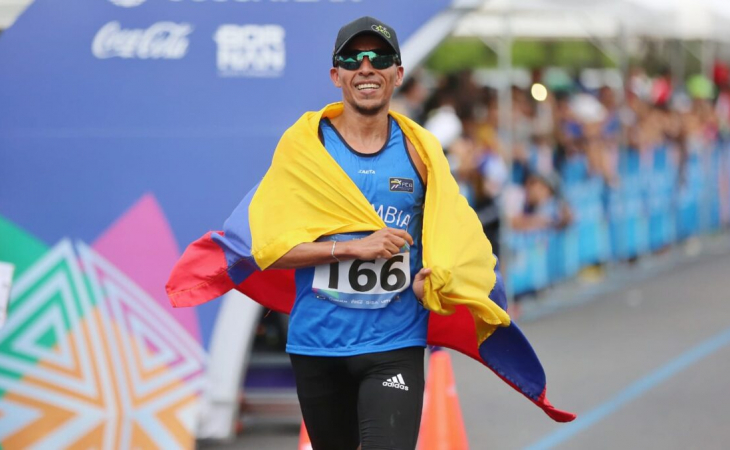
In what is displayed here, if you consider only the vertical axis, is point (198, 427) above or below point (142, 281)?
below

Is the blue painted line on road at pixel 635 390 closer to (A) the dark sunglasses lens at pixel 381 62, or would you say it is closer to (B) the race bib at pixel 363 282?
(B) the race bib at pixel 363 282

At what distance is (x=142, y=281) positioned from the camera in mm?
7379

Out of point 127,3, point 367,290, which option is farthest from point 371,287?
point 127,3

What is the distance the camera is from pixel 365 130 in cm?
476

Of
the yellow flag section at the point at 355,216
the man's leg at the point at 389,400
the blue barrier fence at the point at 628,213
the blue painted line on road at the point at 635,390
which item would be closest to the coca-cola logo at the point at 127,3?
the yellow flag section at the point at 355,216

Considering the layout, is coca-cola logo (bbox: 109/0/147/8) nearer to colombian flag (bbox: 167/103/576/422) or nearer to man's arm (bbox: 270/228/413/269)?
colombian flag (bbox: 167/103/576/422)

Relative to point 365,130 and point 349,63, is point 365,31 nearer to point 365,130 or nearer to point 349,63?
point 349,63

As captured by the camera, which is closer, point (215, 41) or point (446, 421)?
point (446, 421)

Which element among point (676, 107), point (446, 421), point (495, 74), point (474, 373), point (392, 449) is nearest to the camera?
point (392, 449)

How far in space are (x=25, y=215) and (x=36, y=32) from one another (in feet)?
3.41

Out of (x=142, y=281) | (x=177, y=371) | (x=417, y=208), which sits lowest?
(x=177, y=371)

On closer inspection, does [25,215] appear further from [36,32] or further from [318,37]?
[318,37]

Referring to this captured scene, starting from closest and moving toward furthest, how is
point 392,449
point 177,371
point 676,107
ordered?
point 392,449 → point 177,371 → point 676,107

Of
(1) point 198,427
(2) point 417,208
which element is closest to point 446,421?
(1) point 198,427
